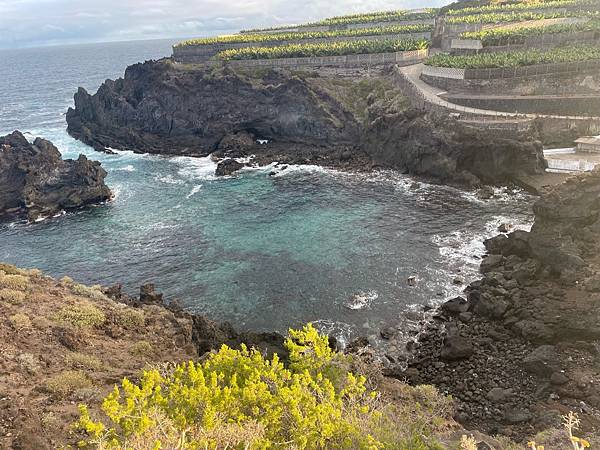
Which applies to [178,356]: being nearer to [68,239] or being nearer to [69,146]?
[68,239]

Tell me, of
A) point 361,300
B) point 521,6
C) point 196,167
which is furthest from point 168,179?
point 521,6

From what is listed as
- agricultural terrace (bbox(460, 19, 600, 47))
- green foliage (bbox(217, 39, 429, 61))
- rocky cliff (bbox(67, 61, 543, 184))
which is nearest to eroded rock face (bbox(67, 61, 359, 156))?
rocky cliff (bbox(67, 61, 543, 184))

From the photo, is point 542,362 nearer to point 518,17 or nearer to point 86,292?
point 86,292

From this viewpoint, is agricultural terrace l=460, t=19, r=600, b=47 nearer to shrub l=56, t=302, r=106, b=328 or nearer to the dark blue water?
the dark blue water

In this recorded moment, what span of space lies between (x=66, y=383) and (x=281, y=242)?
33.6 metres

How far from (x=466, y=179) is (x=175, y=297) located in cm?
4394

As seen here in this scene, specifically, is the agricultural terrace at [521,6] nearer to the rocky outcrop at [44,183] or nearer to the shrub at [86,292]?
the rocky outcrop at [44,183]

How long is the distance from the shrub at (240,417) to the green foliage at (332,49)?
9505cm

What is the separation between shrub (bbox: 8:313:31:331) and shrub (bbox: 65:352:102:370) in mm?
4123

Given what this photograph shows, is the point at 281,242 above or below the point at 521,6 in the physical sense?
below

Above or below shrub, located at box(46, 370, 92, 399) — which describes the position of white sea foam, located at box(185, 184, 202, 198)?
below

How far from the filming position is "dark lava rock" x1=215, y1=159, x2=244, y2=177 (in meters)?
79.2

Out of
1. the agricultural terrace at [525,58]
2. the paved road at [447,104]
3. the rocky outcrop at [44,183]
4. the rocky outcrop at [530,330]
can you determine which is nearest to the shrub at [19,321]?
the rocky outcrop at [530,330]

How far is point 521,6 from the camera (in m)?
120
